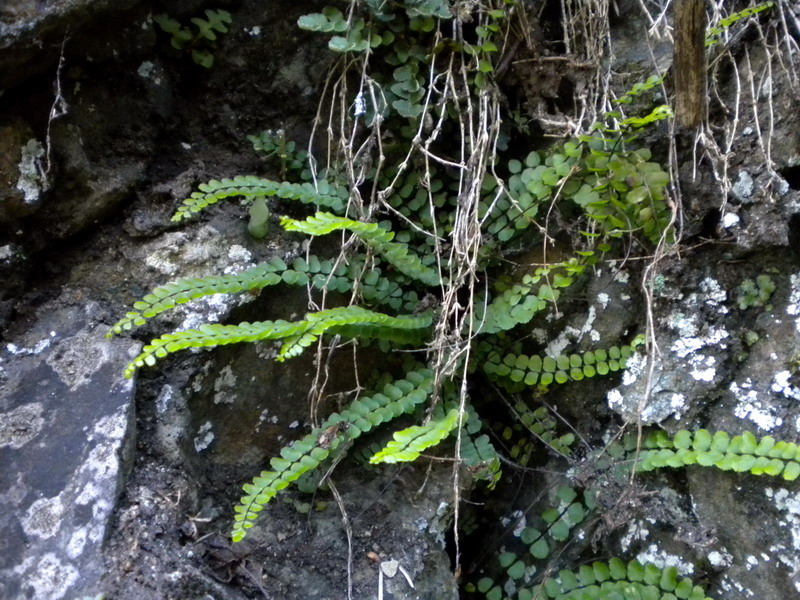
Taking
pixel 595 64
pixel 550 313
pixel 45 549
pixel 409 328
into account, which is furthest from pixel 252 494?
pixel 595 64

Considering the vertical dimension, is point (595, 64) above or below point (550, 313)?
above

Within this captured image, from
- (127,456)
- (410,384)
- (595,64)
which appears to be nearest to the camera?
(127,456)

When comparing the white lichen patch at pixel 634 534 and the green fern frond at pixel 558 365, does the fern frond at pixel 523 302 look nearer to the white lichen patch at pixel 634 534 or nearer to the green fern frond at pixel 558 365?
the green fern frond at pixel 558 365

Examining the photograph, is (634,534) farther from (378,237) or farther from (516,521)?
(378,237)

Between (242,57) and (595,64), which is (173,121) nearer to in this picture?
(242,57)

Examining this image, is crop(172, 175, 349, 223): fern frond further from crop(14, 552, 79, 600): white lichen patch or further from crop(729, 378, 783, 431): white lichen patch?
crop(729, 378, 783, 431): white lichen patch

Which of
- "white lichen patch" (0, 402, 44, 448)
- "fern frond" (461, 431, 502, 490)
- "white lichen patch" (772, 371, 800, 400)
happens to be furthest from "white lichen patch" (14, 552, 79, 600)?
"white lichen patch" (772, 371, 800, 400)

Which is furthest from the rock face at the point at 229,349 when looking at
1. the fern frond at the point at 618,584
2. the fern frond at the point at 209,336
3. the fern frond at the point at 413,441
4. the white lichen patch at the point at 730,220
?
the fern frond at the point at 413,441
